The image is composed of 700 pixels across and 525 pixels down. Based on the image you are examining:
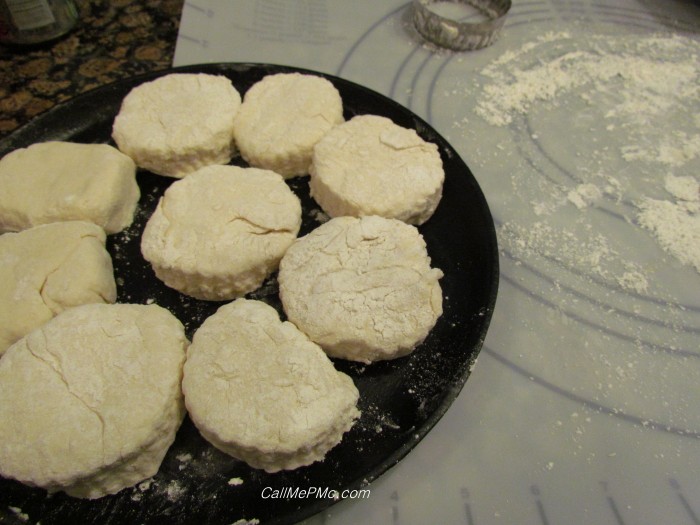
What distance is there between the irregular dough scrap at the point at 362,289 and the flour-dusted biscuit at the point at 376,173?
109 mm

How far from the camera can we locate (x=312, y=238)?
1427 millimetres

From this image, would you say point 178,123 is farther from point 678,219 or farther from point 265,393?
point 678,219

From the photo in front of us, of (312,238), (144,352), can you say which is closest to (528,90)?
(312,238)

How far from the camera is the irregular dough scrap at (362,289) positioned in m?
1.26

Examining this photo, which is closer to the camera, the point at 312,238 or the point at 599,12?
the point at 312,238

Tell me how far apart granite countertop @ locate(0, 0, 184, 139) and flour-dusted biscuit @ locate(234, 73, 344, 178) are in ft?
3.17

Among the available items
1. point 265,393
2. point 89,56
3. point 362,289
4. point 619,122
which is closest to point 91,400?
point 265,393

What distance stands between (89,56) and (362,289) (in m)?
2.07

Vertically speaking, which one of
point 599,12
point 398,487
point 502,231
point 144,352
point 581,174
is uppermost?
point 599,12

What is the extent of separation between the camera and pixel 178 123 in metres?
1.64

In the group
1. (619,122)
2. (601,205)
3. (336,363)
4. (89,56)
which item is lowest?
(336,363)

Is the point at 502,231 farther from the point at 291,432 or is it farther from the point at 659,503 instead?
the point at 291,432

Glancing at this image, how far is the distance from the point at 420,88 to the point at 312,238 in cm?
125

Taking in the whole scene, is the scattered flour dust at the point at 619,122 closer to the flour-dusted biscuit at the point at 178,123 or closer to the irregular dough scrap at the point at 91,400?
Answer: the flour-dusted biscuit at the point at 178,123
